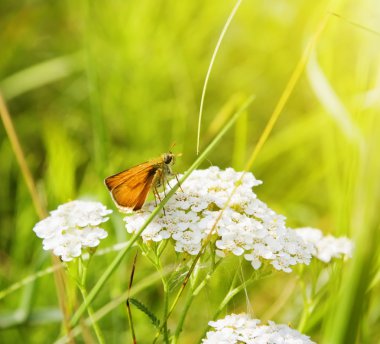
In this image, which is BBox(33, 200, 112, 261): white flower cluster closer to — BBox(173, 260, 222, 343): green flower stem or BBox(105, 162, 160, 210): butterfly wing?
BBox(105, 162, 160, 210): butterfly wing

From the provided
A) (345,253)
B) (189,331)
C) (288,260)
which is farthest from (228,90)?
(288,260)

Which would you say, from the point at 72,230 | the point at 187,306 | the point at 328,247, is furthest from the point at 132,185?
the point at 328,247

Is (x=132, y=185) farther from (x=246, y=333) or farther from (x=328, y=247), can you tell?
(x=328, y=247)

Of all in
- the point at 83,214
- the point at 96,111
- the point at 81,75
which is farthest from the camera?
the point at 81,75

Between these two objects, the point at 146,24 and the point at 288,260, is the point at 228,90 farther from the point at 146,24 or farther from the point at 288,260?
the point at 288,260

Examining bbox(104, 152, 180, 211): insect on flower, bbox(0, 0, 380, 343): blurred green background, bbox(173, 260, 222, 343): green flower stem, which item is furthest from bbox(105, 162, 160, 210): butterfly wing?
bbox(0, 0, 380, 343): blurred green background

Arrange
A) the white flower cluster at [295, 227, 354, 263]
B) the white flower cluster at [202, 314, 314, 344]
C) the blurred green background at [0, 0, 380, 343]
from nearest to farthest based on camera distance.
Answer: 1. the white flower cluster at [202, 314, 314, 344]
2. the white flower cluster at [295, 227, 354, 263]
3. the blurred green background at [0, 0, 380, 343]

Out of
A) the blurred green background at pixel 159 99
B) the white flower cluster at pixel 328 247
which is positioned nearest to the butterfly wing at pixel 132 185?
the white flower cluster at pixel 328 247
